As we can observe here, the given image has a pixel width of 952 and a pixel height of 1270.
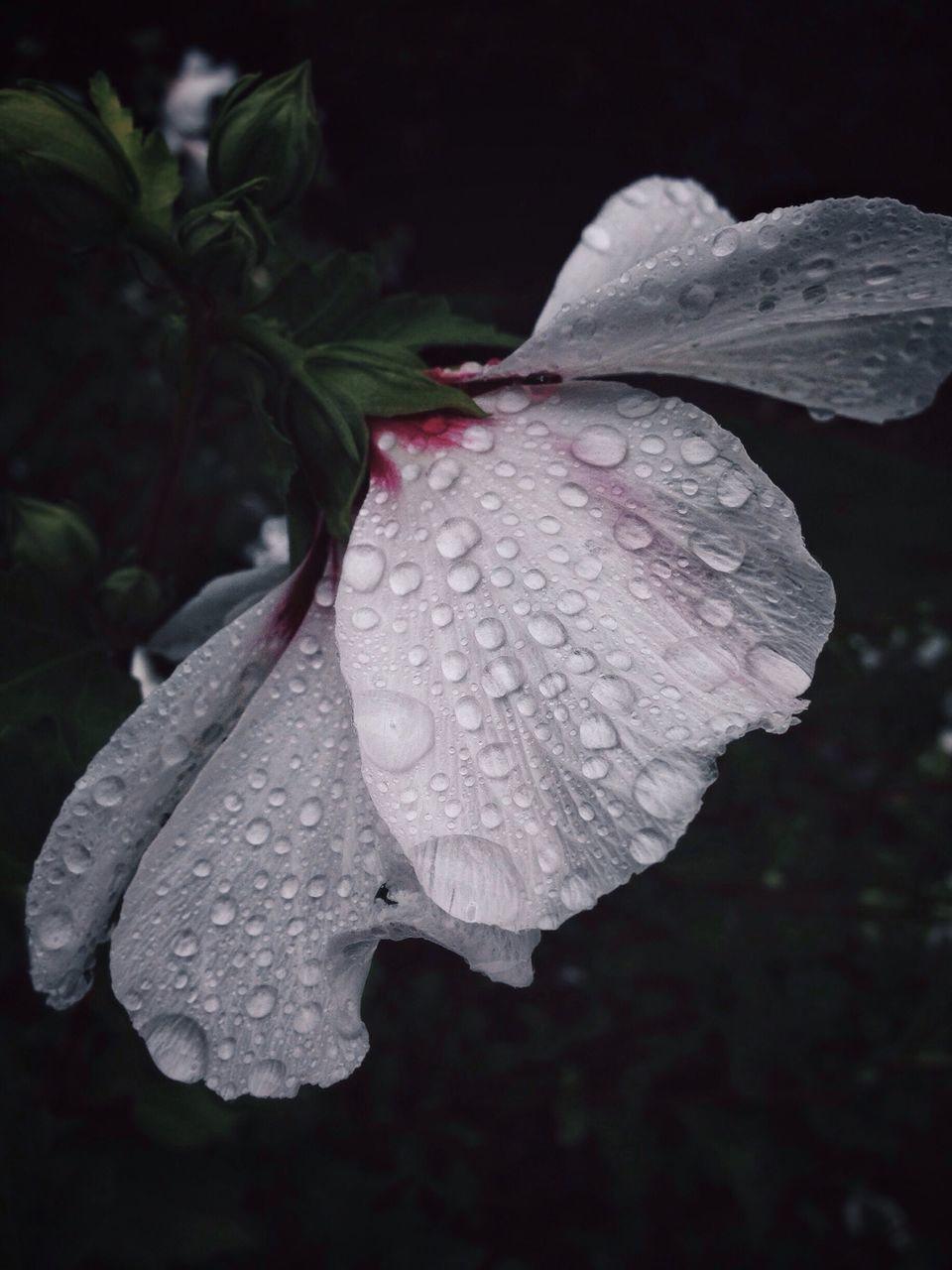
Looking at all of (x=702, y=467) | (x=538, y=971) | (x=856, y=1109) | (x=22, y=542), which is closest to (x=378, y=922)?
(x=702, y=467)

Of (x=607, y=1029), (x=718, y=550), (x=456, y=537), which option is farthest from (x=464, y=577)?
(x=607, y=1029)

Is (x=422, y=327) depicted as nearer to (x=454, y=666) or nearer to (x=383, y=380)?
(x=383, y=380)

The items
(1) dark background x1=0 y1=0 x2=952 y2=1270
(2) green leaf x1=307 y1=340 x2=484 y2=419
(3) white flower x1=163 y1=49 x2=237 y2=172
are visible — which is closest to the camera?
(2) green leaf x1=307 y1=340 x2=484 y2=419

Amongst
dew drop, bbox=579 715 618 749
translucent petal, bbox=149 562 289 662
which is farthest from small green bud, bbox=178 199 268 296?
dew drop, bbox=579 715 618 749

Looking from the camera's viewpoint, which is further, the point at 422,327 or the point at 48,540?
the point at 48,540

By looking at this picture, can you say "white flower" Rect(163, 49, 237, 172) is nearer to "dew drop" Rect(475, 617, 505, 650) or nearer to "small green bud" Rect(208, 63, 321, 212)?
"small green bud" Rect(208, 63, 321, 212)

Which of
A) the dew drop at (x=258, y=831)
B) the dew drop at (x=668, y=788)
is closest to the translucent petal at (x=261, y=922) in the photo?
the dew drop at (x=258, y=831)
